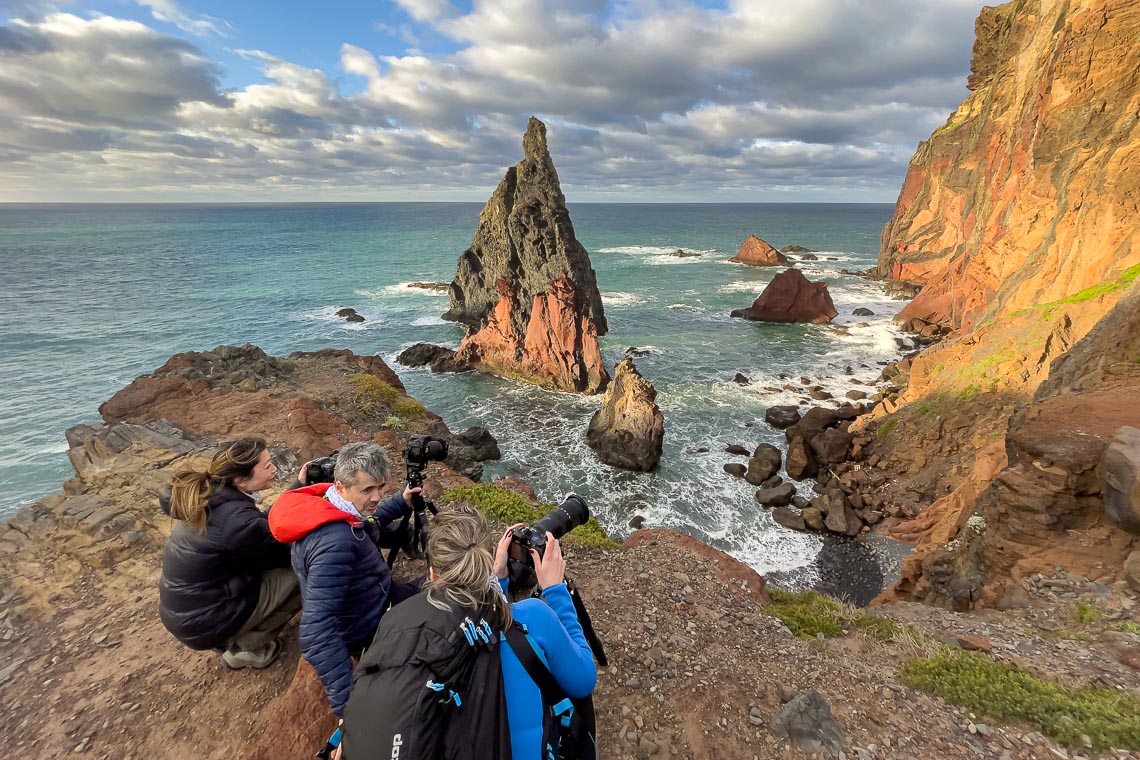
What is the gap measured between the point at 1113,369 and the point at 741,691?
11.0m

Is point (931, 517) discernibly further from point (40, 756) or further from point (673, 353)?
point (673, 353)

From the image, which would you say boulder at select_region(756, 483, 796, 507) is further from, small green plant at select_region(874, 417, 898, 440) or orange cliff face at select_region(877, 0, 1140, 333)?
orange cliff face at select_region(877, 0, 1140, 333)

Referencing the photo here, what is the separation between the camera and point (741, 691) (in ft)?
17.0

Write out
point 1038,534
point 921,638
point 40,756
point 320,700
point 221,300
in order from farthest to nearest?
point 221,300 < point 1038,534 < point 921,638 < point 40,756 < point 320,700

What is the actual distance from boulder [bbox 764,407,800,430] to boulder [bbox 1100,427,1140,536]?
630 inches

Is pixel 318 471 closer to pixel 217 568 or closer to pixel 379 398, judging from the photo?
pixel 217 568

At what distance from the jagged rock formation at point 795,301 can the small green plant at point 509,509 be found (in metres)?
38.1

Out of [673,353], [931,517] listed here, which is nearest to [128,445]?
[931,517]

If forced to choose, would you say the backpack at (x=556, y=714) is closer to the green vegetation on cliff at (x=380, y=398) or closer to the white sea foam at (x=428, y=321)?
the green vegetation on cliff at (x=380, y=398)

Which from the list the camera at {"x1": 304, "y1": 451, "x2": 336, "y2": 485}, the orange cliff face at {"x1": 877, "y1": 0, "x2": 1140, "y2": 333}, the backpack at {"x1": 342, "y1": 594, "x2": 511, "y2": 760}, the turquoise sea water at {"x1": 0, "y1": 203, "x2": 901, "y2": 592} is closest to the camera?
the backpack at {"x1": 342, "y1": 594, "x2": 511, "y2": 760}

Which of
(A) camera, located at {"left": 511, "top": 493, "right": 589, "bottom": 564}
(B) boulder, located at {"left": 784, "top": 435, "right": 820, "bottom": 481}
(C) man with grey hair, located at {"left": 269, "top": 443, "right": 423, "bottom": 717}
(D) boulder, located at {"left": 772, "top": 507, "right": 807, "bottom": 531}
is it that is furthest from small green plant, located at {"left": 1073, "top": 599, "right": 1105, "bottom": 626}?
(B) boulder, located at {"left": 784, "top": 435, "right": 820, "bottom": 481}

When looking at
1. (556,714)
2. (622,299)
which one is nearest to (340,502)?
(556,714)

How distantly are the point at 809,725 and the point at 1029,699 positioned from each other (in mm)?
2365

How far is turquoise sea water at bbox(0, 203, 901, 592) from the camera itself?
18641 millimetres
